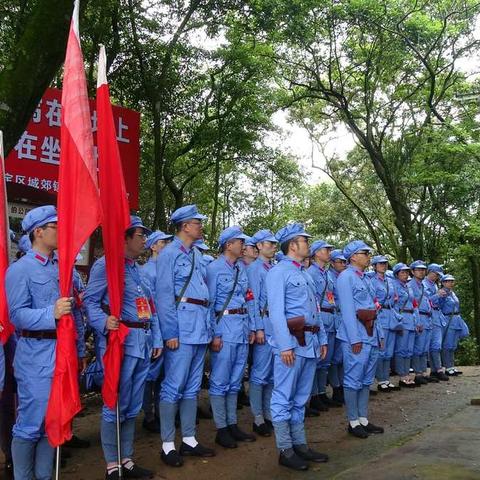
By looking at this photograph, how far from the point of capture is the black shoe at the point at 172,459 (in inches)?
196

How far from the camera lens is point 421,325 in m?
9.99

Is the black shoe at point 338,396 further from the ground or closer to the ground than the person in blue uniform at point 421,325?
closer to the ground

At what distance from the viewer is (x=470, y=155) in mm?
15906

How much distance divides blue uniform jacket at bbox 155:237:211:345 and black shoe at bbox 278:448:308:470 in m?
1.25

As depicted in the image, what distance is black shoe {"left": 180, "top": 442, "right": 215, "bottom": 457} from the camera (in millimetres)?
5199

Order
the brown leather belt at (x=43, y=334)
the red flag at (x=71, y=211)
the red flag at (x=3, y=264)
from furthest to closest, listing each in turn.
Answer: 1. the red flag at (x=3, y=264)
2. the brown leather belt at (x=43, y=334)
3. the red flag at (x=71, y=211)

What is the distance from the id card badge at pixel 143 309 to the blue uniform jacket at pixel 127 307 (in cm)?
3

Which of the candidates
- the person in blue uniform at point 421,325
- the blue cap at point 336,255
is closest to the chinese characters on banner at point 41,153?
the blue cap at point 336,255

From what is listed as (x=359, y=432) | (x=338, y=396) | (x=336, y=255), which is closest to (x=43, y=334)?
(x=359, y=432)

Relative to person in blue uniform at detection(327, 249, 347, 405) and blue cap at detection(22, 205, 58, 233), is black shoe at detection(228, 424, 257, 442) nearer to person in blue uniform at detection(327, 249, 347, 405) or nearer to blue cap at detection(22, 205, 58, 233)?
person in blue uniform at detection(327, 249, 347, 405)

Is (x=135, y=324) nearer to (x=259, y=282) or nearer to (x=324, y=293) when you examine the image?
(x=259, y=282)

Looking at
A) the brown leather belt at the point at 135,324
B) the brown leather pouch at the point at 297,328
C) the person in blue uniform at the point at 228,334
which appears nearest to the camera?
the brown leather belt at the point at 135,324

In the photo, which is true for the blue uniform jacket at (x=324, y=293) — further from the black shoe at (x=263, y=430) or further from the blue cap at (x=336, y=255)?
the black shoe at (x=263, y=430)

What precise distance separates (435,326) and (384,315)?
2.16m
